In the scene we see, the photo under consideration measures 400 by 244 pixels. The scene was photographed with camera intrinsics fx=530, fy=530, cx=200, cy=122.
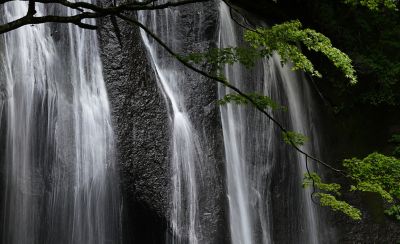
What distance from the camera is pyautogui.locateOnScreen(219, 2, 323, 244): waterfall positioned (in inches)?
430

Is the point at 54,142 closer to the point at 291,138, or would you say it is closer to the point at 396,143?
the point at 291,138

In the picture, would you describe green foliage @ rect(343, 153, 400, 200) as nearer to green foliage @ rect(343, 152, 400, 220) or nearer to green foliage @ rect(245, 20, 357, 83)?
green foliage @ rect(343, 152, 400, 220)

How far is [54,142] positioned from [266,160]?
5.15m

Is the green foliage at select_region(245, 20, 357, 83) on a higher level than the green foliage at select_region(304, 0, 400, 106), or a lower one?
lower

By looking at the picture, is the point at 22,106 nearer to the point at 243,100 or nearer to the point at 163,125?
the point at 163,125

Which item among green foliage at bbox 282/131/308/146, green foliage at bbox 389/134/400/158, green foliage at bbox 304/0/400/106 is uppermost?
green foliage at bbox 304/0/400/106

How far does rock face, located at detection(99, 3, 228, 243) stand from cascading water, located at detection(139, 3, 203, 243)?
0.12m

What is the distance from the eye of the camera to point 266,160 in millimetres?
11961

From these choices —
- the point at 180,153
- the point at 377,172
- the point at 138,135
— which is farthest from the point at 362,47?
the point at 377,172

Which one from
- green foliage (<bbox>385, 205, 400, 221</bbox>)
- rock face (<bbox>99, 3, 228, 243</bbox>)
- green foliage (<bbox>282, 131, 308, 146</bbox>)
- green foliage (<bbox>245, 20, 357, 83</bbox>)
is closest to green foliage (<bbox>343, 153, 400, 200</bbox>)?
green foliage (<bbox>282, 131, 308, 146</bbox>)

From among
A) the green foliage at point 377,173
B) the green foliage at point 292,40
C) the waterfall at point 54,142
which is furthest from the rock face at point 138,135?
the green foliage at point 377,173

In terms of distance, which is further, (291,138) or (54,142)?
(54,142)

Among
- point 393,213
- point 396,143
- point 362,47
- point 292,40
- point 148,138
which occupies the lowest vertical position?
point 393,213

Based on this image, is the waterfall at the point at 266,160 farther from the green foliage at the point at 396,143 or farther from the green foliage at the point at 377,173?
the green foliage at the point at 377,173
